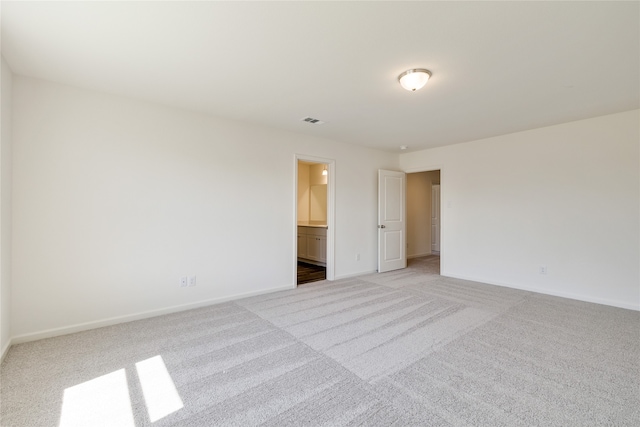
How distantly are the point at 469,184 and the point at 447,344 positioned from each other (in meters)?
3.37

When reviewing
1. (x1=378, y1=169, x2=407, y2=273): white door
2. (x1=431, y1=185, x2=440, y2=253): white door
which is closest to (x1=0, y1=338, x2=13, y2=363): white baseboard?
(x1=378, y1=169, x2=407, y2=273): white door

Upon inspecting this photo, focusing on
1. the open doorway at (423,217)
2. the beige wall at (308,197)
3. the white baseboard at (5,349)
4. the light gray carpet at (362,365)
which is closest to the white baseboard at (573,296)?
the light gray carpet at (362,365)

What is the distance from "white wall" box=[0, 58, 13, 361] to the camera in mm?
2295

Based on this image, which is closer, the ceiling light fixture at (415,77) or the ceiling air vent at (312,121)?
the ceiling light fixture at (415,77)

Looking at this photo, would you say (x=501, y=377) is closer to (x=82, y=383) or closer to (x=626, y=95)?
(x=82, y=383)

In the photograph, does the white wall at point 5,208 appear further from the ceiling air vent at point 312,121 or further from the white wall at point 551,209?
the white wall at point 551,209

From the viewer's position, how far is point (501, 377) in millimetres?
2033

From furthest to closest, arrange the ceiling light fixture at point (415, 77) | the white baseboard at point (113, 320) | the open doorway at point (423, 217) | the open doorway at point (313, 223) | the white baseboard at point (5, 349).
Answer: the open doorway at point (423, 217), the open doorway at point (313, 223), the white baseboard at point (113, 320), the ceiling light fixture at point (415, 77), the white baseboard at point (5, 349)

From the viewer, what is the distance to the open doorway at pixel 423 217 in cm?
753

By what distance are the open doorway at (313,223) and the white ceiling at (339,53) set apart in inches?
75.2

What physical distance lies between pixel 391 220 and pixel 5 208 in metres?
5.33

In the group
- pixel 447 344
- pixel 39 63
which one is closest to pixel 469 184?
pixel 447 344

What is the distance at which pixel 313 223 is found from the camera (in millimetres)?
7129

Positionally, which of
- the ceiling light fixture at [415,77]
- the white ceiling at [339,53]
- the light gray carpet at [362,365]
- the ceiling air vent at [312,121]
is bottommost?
the light gray carpet at [362,365]
